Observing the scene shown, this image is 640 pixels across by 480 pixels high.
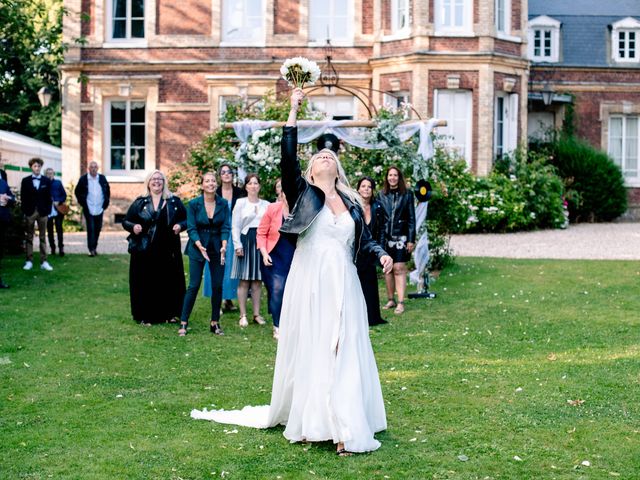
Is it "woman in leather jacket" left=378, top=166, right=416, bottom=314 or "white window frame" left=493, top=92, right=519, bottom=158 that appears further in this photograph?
"white window frame" left=493, top=92, right=519, bottom=158

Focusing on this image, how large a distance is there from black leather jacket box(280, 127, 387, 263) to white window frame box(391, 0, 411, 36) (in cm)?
2062

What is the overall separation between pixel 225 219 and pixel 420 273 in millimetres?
4293

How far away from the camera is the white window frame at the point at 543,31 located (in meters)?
32.0

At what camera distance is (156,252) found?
1247cm

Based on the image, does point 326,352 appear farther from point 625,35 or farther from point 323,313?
point 625,35

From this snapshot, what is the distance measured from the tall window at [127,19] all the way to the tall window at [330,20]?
195 inches

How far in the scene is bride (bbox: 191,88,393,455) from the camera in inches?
259

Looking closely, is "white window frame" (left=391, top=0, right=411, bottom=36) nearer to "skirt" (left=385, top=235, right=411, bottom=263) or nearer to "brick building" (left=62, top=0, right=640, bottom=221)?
"brick building" (left=62, top=0, right=640, bottom=221)

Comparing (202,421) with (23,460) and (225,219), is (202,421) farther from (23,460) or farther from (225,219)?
(225,219)

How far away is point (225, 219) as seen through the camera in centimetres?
1183

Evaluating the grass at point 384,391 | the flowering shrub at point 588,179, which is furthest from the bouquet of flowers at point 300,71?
the flowering shrub at point 588,179

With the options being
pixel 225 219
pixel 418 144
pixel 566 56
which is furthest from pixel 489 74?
pixel 225 219

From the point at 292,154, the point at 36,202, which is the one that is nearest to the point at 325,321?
the point at 292,154

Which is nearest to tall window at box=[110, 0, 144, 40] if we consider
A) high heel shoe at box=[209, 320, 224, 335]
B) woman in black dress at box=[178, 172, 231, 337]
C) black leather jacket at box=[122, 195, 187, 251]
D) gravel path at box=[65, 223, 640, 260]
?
gravel path at box=[65, 223, 640, 260]
